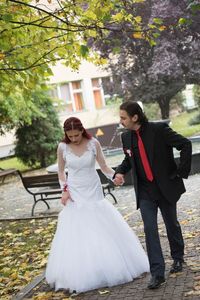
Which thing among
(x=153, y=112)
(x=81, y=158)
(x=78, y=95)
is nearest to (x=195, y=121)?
(x=153, y=112)

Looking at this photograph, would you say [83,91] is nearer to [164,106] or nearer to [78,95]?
[78,95]

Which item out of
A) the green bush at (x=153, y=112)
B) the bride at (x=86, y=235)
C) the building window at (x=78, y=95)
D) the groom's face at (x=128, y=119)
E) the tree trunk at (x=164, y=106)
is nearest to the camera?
the groom's face at (x=128, y=119)

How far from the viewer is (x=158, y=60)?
89.9 feet

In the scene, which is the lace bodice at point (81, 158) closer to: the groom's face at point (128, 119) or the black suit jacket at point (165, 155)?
the black suit jacket at point (165, 155)

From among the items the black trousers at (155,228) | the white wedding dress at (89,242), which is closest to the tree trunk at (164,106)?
the white wedding dress at (89,242)

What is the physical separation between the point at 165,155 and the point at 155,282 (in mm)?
1341

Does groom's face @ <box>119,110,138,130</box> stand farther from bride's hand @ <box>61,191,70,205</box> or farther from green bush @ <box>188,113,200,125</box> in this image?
green bush @ <box>188,113,200,125</box>

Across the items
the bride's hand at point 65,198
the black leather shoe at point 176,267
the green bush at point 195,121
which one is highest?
the bride's hand at point 65,198

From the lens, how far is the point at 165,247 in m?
7.45

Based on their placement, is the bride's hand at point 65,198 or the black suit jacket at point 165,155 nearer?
the black suit jacket at point 165,155

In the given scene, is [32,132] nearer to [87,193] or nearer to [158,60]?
[158,60]

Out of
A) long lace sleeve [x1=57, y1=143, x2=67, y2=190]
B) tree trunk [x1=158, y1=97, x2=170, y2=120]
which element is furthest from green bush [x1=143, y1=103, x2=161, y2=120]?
long lace sleeve [x1=57, y1=143, x2=67, y2=190]

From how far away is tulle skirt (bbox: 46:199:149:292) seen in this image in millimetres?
6062

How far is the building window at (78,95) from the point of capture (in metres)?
46.3
